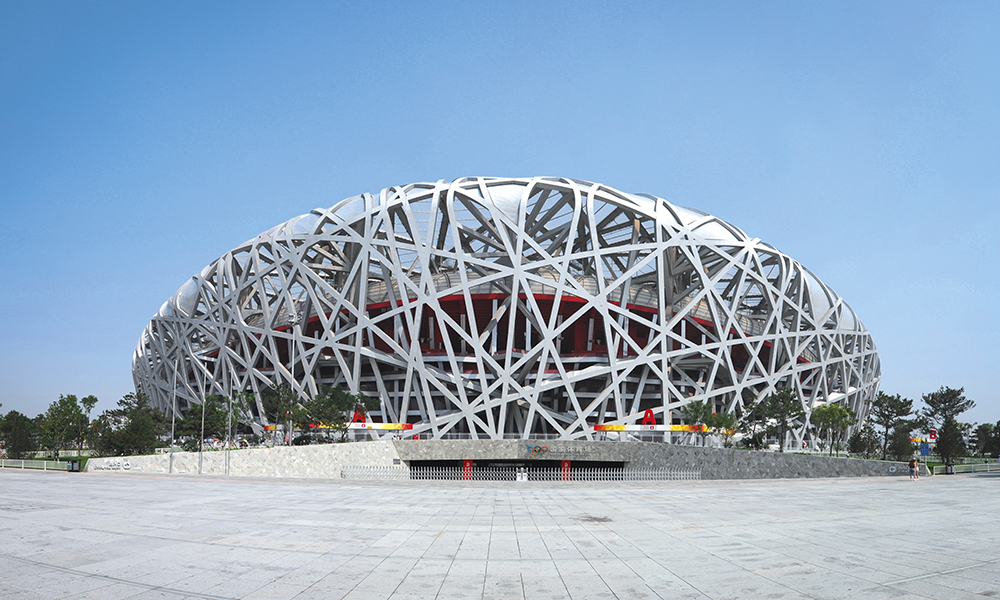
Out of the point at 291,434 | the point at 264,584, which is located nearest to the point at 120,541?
the point at 264,584

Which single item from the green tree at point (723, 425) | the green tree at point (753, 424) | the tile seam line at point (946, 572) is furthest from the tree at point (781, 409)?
the tile seam line at point (946, 572)

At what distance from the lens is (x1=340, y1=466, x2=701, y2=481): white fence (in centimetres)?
3114

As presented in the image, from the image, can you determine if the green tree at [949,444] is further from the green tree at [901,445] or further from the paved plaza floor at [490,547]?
the paved plaza floor at [490,547]

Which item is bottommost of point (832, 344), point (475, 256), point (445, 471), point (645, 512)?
point (445, 471)

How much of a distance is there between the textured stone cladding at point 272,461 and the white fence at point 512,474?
9.82 feet

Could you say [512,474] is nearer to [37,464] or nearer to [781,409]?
[781,409]

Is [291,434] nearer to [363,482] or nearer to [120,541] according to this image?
[363,482]

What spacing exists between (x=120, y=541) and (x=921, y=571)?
12.3 meters

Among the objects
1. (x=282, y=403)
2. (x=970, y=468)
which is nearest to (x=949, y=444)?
(x=970, y=468)

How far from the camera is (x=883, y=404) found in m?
49.5

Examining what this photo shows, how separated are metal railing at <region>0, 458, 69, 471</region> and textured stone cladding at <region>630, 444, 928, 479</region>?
34864 millimetres

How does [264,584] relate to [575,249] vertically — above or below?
below

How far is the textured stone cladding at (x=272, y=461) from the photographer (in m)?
32.7

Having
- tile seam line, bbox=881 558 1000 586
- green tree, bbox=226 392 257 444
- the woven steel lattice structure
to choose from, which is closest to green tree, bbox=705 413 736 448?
the woven steel lattice structure
